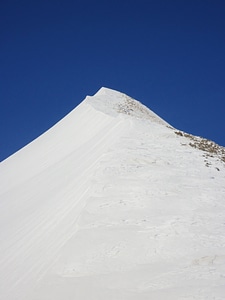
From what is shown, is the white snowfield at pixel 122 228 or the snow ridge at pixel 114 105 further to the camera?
the snow ridge at pixel 114 105

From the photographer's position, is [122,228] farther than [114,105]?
No

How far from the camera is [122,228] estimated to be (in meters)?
6.76

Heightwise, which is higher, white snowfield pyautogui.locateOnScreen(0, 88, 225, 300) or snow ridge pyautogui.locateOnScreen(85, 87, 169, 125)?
snow ridge pyautogui.locateOnScreen(85, 87, 169, 125)

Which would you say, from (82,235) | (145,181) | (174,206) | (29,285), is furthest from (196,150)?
(29,285)

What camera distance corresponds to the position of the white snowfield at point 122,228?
538 cm

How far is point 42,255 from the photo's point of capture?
21.9ft

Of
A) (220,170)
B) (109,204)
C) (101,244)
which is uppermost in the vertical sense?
(220,170)

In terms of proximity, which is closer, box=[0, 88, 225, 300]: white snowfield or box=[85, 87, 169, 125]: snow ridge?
box=[0, 88, 225, 300]: white snowfield

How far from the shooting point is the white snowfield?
5379mm

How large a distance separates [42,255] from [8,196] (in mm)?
6786

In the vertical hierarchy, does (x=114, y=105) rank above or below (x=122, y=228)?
above

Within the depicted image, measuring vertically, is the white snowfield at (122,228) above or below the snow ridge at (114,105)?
below

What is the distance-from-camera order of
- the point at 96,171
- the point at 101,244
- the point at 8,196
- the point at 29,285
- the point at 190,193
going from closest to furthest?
the point at 29,285
the point at 101,244
the point at 190,193
the point at 96,171
the point at 8,196

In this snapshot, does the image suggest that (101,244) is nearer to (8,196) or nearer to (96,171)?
(96,171)
